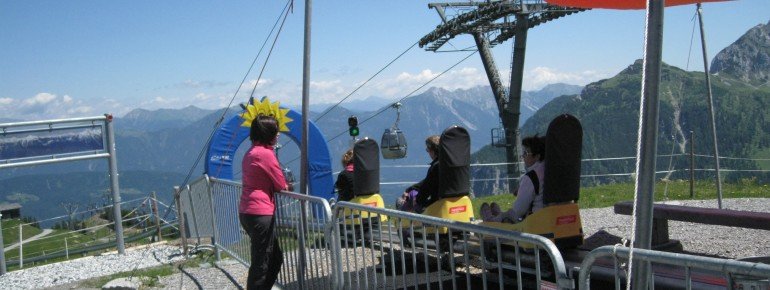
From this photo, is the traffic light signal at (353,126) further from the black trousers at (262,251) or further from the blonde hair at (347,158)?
the black trousers at (262,251)

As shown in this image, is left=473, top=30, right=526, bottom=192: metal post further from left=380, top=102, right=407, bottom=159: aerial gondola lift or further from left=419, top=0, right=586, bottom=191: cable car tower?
left=380, top=102, right=407, bottom=159: aerial gondola lift

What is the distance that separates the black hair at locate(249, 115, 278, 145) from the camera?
21.3ft

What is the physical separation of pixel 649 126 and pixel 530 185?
304cm

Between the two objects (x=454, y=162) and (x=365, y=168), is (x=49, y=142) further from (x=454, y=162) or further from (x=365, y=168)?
(x=454, y=162)

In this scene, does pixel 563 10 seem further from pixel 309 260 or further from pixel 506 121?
pixel 309 260

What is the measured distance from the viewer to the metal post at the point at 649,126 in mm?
3098

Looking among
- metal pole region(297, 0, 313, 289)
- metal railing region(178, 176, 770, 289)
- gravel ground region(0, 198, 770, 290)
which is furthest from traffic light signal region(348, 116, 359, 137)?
metal pole region(297, 0, 313, 289)

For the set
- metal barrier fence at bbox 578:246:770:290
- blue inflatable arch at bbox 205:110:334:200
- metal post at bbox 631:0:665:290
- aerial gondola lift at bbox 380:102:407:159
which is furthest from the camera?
blue inflatable arch at bbox 205:110:334:200

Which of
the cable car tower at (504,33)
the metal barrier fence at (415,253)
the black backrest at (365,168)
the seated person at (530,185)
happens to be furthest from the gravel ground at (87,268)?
the cable car tower at (504,33)

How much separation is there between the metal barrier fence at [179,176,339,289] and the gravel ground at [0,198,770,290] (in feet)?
0.17

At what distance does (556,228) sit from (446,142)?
4.94 ft

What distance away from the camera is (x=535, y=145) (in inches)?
248

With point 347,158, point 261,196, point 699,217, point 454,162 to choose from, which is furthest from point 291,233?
point 347,158

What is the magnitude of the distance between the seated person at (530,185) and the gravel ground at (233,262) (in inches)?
54.9
